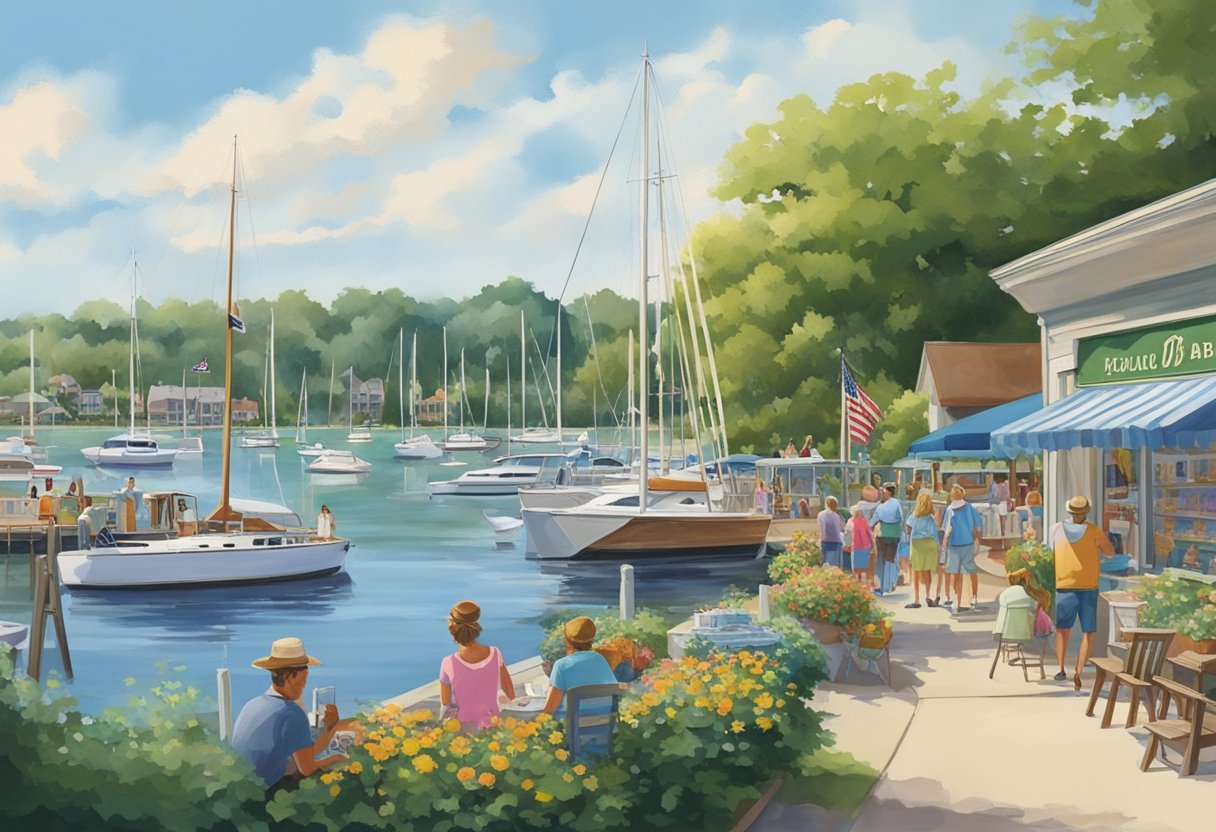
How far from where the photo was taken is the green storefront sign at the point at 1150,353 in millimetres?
12547

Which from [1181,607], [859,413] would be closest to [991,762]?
[1181,607]

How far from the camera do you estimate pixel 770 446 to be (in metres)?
44.8

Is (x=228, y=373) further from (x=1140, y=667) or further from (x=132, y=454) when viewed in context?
(x=132, y=454)

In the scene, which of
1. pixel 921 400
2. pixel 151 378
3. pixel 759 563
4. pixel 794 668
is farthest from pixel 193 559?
pixel 151 378

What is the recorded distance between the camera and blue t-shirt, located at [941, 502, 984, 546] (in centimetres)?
1598

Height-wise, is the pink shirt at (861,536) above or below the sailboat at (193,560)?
above

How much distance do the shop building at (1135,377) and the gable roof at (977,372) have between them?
16.3 meters

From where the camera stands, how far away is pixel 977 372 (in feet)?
107

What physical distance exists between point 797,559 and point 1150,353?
4.96 m

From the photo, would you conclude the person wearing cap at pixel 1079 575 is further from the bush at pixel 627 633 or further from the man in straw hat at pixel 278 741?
the man in straw hat at pixel 278 741

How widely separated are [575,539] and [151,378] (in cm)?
13590

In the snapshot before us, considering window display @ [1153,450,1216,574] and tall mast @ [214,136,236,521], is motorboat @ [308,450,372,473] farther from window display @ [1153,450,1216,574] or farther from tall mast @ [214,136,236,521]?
window display @ [1153,450,1216,574]

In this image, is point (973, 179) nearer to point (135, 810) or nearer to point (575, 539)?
point (575, 539)

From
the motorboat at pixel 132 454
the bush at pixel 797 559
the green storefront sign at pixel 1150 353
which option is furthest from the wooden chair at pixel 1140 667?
the motorboat at pixel 132 454
